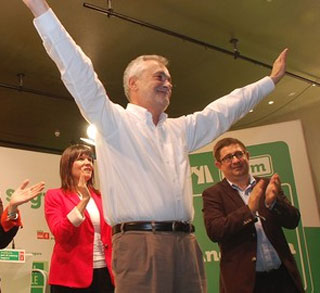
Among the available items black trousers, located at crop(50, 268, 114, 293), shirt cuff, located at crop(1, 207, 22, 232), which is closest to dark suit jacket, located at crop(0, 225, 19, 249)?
shirt cuff, located at crop(1, 207, 22, 232)

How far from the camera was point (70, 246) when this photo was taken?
2.44 m

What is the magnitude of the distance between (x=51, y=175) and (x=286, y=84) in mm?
3723

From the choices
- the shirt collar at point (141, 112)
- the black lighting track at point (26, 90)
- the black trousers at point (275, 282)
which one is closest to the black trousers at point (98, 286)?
the black trousers at point (275, 282)

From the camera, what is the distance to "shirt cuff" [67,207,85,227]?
7.77ft

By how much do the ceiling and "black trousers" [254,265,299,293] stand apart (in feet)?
10.8

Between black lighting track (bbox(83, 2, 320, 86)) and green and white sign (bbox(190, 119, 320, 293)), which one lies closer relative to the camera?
green and white sign (bbox(190, 119, 320, 293))

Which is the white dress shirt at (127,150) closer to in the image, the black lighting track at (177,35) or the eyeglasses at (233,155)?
the eyeglasses at (233,155)

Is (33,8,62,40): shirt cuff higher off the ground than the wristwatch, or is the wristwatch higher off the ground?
(33,8,62,40): shirt cuff

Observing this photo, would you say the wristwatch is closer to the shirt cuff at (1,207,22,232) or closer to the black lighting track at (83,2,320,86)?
the shirt cuff at (1,207,22,232)

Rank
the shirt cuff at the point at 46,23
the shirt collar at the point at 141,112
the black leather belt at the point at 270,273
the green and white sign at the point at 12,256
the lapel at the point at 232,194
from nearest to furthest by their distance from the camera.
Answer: the shirt cuff at the point at 46,23, the shirt collar at the point at 141,112, the black leather belt at the point at 270,273, the lapel at the point at 232,194, the green and white sign at the point at 12,256

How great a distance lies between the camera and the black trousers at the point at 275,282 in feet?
7.34

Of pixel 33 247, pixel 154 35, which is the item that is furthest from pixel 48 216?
pixel 154 35

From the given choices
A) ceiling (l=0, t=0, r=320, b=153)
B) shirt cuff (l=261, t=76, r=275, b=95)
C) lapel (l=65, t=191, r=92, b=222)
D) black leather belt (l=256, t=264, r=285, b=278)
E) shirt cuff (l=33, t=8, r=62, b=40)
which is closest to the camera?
Answer: shirt cuff (l=33, t=8, r=62, b=40)

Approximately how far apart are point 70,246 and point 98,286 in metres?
0.27
